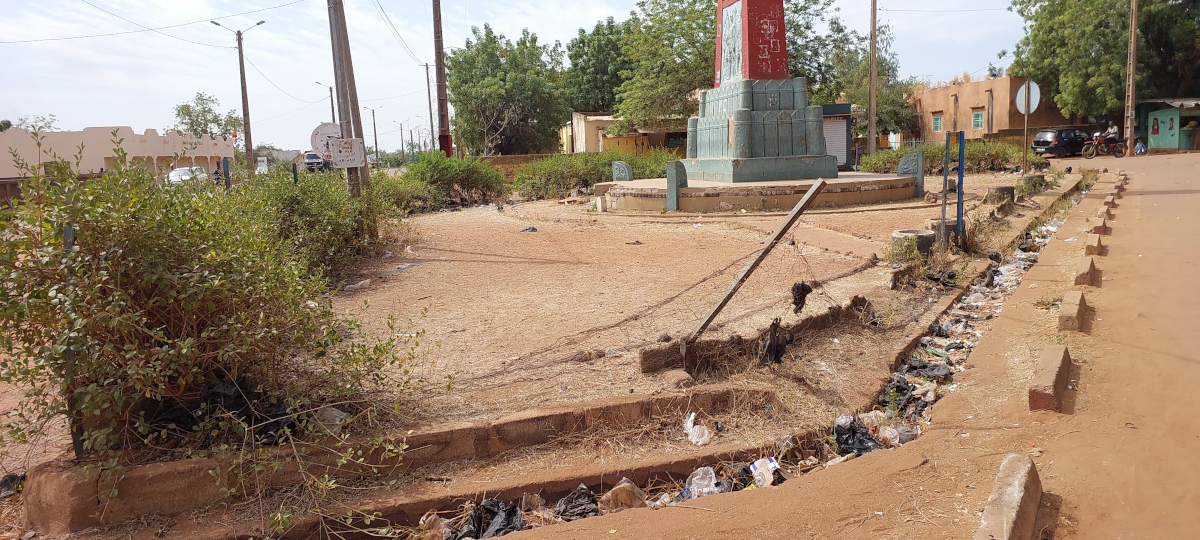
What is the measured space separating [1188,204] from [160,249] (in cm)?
1398

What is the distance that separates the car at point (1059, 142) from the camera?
28.1 m

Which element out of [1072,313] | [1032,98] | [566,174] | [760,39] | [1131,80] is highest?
[1131,80]

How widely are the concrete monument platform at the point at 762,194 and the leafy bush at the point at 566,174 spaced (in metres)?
4.30

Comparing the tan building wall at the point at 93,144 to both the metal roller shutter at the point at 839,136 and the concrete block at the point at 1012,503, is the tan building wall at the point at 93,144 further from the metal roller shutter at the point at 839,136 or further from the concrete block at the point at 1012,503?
the concrete block at the point at 1012,503

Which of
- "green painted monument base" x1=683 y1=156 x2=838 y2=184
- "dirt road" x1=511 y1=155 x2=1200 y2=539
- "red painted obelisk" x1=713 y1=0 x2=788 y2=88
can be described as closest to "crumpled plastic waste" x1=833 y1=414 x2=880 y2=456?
"dirt road" x1=511 y1=155 x2=1200 y2=539

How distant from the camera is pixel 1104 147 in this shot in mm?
28203

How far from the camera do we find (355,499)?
2.98 metres

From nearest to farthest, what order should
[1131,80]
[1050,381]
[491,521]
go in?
[491,521], [1050,381], [1131,80]

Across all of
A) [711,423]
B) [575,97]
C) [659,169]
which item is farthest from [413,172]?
[575,97]

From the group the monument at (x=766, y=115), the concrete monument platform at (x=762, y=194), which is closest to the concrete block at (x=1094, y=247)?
the concrete monument platform at (x=762, y=194)

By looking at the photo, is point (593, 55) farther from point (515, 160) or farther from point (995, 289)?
point (995, 289)

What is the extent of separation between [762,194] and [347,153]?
692cm

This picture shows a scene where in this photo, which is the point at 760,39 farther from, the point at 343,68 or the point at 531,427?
the point at 531,427

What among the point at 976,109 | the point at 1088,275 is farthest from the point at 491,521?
the point at 976,109
